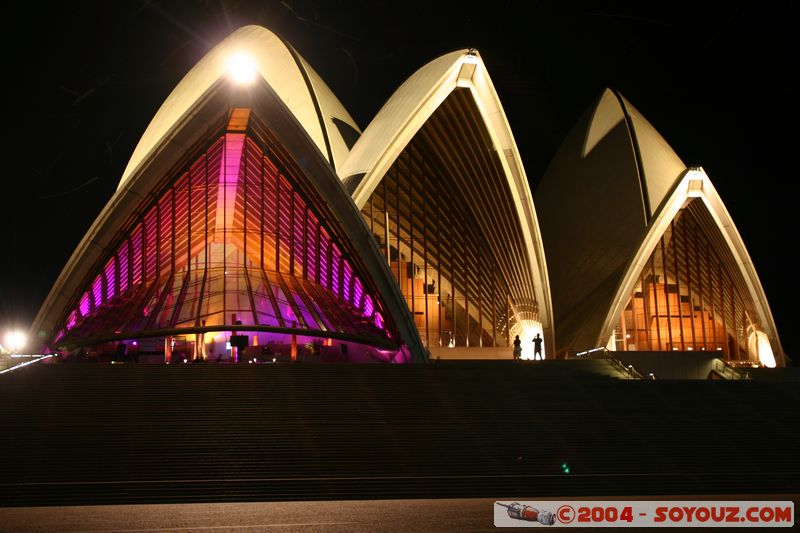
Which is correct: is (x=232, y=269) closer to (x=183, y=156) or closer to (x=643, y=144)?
(x=183, y=156)

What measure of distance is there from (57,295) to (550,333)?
Answer: 44.5 feet

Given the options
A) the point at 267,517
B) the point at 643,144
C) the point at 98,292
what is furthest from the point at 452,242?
the point at 267,517

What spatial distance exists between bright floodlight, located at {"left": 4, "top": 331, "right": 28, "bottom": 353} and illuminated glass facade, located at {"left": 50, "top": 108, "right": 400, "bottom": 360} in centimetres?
104

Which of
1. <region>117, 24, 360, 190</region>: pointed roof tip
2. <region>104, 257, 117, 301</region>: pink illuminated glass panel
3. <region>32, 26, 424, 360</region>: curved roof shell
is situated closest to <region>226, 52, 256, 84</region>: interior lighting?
<region>32, 26, 424, 360</region>: curved roof shell

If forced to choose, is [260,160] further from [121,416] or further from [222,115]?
[121,416]

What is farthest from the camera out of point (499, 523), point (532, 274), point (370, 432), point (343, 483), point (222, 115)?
point (532, 274)

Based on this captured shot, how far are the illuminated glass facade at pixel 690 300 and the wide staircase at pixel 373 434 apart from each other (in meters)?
13.1

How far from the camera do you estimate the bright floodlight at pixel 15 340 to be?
22969 millimetres

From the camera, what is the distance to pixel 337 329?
2206 centimetres

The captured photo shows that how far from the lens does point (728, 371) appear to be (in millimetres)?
25391

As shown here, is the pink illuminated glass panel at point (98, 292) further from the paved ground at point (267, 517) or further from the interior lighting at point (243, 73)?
the paved ground at point (267, 517)

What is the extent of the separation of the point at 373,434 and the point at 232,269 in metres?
11.1

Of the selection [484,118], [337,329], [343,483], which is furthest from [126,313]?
[343,483]

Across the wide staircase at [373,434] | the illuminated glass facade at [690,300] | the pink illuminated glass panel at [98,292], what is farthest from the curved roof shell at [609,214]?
the pink illuminated glass panel at [98,292]
